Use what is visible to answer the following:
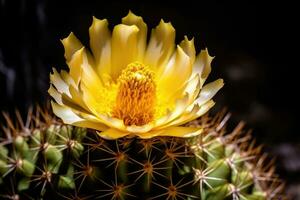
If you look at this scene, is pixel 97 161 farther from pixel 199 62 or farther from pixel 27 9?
pixel 27 9

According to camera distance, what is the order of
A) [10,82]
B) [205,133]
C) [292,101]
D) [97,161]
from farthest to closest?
[292,101]
[10,82]
[205,133]
[97,161]

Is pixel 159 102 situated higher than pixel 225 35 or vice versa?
pixel 225 35

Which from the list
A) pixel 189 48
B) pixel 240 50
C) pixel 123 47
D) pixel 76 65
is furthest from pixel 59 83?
pixel 240 50

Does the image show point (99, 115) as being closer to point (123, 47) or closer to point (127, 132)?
point (127, 132)

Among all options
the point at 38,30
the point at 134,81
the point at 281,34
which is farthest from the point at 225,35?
the point at 134,81

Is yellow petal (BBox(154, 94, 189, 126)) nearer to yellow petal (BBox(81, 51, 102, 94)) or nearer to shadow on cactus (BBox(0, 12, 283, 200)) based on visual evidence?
shadow on cactus (BBox(0, 12, 283, 200))

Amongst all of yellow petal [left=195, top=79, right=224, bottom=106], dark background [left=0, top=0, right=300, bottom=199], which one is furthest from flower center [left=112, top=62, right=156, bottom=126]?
dark background [left=0, top=0, right=300, bottom=199]

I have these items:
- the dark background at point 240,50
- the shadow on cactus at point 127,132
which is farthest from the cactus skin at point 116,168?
the dark background at point 240,50
